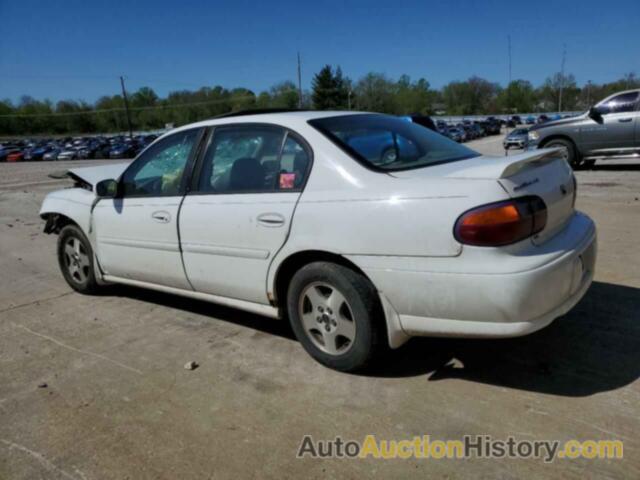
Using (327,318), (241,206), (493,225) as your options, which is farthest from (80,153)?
(493,225)

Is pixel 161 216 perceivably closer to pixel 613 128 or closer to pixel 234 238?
pixel 234 238

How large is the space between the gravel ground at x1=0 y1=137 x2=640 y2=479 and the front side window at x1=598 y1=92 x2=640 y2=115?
948 centimetres

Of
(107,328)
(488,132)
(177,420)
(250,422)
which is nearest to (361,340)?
(250,422)

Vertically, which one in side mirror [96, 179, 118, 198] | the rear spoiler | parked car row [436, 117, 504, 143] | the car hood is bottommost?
parked car row [436, 117, 504, 143]

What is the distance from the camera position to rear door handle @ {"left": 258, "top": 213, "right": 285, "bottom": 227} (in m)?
3.08

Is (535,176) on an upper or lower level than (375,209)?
upper

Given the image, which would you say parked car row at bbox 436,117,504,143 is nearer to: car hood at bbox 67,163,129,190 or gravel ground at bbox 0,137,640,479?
car hood at bbox 67,163,129,190

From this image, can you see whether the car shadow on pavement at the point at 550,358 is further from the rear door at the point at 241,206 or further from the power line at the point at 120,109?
the power line at the point at 120,109

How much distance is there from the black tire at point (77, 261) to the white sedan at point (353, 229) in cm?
67

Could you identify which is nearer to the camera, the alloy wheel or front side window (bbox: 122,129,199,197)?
front side window (bbox: 122,129,199,197)

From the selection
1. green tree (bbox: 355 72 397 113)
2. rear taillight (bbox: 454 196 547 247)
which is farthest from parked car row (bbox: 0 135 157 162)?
green tree (bbox: 355 72 397 113)

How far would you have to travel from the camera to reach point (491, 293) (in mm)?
2455

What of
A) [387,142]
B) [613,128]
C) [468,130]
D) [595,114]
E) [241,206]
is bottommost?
[468,130]

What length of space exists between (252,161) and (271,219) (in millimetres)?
501
